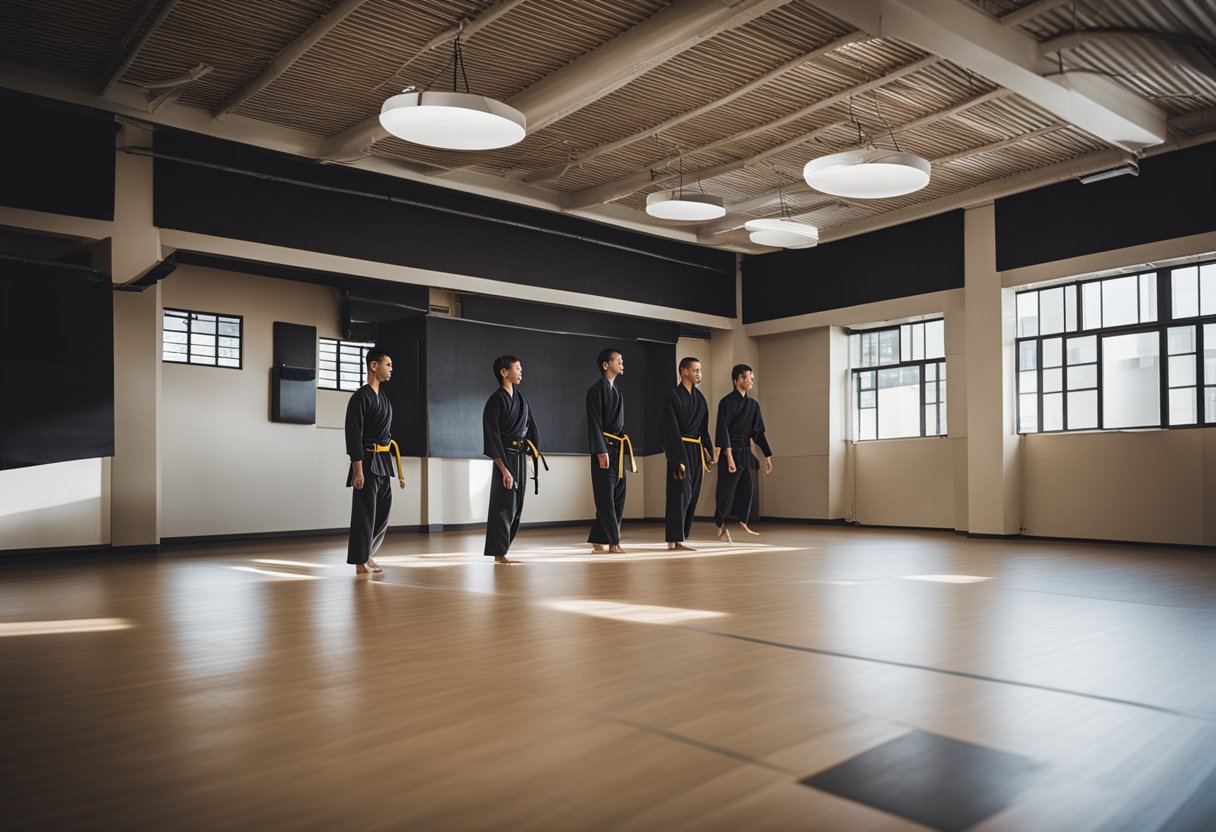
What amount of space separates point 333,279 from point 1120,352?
27.1ft

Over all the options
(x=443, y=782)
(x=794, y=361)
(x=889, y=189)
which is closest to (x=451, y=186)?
(x=889, y=189)

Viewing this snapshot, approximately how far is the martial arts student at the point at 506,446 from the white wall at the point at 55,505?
410 centimetres

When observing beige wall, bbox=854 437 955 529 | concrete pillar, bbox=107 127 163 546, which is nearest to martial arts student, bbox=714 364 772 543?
beige wall, bbox=854 437 955 529

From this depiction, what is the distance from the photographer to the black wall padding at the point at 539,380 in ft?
34.4

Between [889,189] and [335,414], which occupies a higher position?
[889,189]

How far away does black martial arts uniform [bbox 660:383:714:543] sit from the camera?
7.97 metres

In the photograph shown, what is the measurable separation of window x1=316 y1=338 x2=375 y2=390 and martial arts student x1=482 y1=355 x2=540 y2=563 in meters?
4.54

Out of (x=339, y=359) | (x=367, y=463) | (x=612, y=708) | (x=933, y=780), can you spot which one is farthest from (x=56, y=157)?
(x=933, y=780)

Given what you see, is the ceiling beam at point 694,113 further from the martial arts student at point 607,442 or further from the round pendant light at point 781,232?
the martial arts student at point 607,442

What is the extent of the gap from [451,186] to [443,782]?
8615mm

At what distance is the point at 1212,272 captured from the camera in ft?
28.3

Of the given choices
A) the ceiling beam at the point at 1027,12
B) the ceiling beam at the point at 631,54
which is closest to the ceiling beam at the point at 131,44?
the ceiling beam at the point at 631,54

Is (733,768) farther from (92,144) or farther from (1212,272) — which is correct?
(1212,272)

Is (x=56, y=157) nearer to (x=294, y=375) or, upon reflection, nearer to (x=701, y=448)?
(x=294, y=375)
